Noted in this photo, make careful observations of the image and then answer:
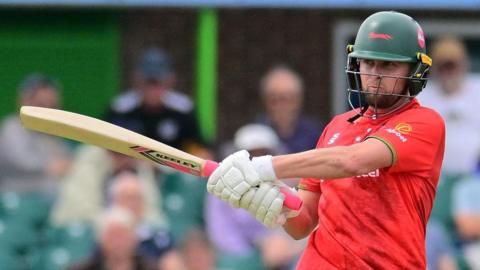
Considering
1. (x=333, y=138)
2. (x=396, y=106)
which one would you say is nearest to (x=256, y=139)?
(x=333, y=138)

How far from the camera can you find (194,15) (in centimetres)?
1044

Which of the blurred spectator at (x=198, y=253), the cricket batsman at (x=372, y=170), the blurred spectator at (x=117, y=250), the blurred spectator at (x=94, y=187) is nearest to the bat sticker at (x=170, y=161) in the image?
the cricket batsman at (x=372, y=170)

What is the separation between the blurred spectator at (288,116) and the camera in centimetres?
859

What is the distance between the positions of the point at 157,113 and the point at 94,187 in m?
0.85

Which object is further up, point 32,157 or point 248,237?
point 32,157

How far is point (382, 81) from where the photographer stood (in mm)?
4430

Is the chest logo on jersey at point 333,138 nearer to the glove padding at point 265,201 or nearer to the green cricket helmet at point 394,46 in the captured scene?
the green cricket helmet at point 394,46

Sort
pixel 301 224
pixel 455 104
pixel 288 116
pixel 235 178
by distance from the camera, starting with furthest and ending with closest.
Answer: pixel 455 104 < pixel 288 116 < pixel 301 224 < pixel 235 178

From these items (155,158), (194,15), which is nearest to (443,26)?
(194,15)

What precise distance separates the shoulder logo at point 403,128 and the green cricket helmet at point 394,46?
0.41ft

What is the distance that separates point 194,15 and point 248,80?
74cm

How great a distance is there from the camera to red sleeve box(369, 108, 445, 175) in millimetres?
4309

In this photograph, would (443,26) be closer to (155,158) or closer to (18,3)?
(18,3)

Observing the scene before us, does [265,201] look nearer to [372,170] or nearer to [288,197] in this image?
[288,197]
